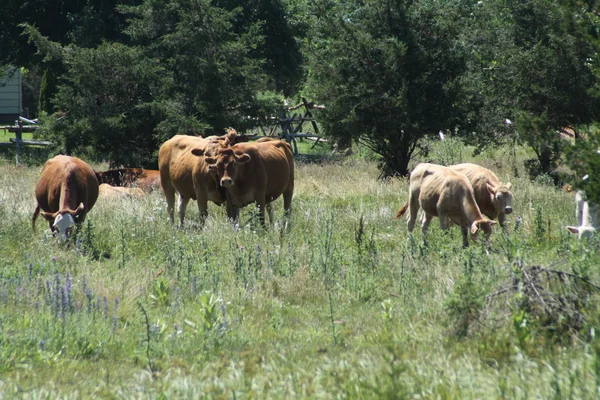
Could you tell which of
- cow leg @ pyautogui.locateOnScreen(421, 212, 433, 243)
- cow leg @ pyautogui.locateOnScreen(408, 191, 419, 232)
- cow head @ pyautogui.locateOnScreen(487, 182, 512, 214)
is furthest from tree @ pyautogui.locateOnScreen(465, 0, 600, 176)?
cow leg @ pyautogui.locateOnScreen(421, 212, 433, 243)

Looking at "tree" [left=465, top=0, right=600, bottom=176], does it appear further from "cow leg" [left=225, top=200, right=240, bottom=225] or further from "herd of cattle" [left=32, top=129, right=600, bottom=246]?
"cow leg" [left=225, top=200, right=240, bottom=225]

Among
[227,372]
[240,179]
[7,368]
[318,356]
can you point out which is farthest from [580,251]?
[240,179]

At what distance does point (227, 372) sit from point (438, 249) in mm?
4898

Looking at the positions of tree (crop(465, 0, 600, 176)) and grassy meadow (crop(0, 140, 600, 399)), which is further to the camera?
tree (crop(465, 0, 600, 176))

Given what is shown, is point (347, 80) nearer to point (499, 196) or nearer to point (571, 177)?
point (499, 196)

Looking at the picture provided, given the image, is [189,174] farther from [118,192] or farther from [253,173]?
[118,192]

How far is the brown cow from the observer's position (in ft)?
43.9

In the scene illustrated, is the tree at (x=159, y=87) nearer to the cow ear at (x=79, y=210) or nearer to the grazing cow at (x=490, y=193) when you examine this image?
the grazing cow at (x=490, y=193)

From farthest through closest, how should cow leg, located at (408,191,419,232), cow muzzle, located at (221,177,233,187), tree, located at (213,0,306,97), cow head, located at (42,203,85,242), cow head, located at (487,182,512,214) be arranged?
tree, located at (213,0,306,97), cow muzzle, located at (221,177,233,187), cow leg, located at (408,191,419,232), cow head, located at (487,182,512,214), cow head, located at (42,203,85,242)

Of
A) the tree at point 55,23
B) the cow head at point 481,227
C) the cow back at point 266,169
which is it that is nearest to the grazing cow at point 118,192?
the cow back at point 266,169

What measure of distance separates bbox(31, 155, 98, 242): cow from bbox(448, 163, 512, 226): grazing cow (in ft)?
19.0

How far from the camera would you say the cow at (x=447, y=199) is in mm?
11031

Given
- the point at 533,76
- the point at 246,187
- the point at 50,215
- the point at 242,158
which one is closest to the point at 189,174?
the point at 246,187

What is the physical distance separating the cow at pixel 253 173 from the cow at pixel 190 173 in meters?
0.18
